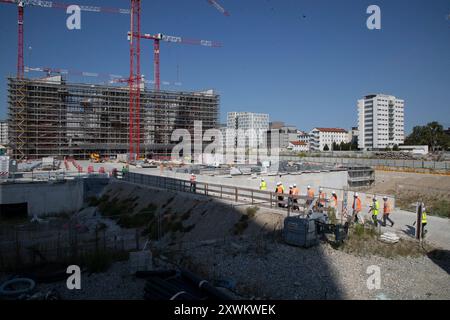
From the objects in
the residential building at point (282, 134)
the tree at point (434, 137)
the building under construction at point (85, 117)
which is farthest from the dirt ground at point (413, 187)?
the residential building at point (282, 134)

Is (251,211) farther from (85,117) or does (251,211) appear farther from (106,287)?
(85,117)

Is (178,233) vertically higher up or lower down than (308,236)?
lower down

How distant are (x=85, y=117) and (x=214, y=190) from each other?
6652 centimetres

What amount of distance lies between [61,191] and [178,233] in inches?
598

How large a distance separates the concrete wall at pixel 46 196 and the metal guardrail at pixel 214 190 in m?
4.04

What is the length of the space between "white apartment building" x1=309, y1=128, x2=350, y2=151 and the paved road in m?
132

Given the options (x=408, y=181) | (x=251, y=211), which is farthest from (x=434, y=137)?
(x=251, y=211)

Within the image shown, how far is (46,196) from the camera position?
27.6 metres

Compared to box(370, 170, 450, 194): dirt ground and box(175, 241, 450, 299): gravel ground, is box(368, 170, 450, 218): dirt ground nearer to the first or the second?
box(370, 170, 450, 194): dirt ground

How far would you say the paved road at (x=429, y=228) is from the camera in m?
13.6

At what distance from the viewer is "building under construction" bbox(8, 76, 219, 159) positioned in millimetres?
71312
